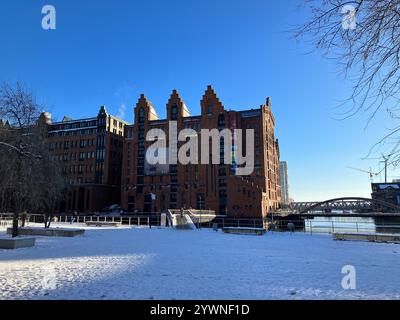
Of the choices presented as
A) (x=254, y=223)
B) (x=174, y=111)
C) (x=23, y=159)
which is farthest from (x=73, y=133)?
(x=23, y=159)

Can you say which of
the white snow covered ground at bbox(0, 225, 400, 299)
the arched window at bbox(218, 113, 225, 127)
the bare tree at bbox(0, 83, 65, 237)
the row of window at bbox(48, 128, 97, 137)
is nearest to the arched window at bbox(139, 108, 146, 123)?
the row of window at bbox(48, 128, 97, 137)

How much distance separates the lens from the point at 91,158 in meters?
107

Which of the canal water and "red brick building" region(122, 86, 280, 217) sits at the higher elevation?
"red brick building" region(122, 86, 280, 217)

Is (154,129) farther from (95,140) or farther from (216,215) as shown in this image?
(216,215)

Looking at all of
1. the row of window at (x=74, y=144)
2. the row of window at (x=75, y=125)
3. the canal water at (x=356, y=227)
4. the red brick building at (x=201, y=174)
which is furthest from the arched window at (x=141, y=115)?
the canal water at (x=356, y=227)

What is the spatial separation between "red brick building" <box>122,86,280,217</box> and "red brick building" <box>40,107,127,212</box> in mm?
6559

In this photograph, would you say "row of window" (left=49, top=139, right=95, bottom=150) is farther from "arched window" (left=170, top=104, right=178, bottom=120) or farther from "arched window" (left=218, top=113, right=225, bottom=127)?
"arched window" (left=218, top=113, right=225, bottom=127)

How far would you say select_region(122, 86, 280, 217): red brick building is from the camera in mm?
88312

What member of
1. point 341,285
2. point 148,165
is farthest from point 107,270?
point 148,165

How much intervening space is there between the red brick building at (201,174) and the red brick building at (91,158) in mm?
6559

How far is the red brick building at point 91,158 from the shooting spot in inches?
4102

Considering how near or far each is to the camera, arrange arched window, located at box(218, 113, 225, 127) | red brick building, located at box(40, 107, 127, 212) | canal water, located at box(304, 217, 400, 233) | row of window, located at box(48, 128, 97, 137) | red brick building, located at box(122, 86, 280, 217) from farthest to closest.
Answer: row of window, located at box(48, 128, 97, 137) → red brick building, located at box(40, 107, 127, 212) → arched window, located at box(218, 113, 225, 127) → red brick building, located at box(122, 86, 280, 217) → canal water, located at box(304, 217, 400, 233)

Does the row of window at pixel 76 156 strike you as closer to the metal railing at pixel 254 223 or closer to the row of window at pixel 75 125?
the row of window at pixel 75 125

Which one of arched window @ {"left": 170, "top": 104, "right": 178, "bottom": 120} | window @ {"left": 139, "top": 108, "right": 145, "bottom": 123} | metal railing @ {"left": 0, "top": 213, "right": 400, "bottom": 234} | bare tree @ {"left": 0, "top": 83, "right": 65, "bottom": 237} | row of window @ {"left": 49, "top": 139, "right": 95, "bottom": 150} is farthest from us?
row of window @ {"left": 49, "top": 139, "right": 95, "bottom": 150}
